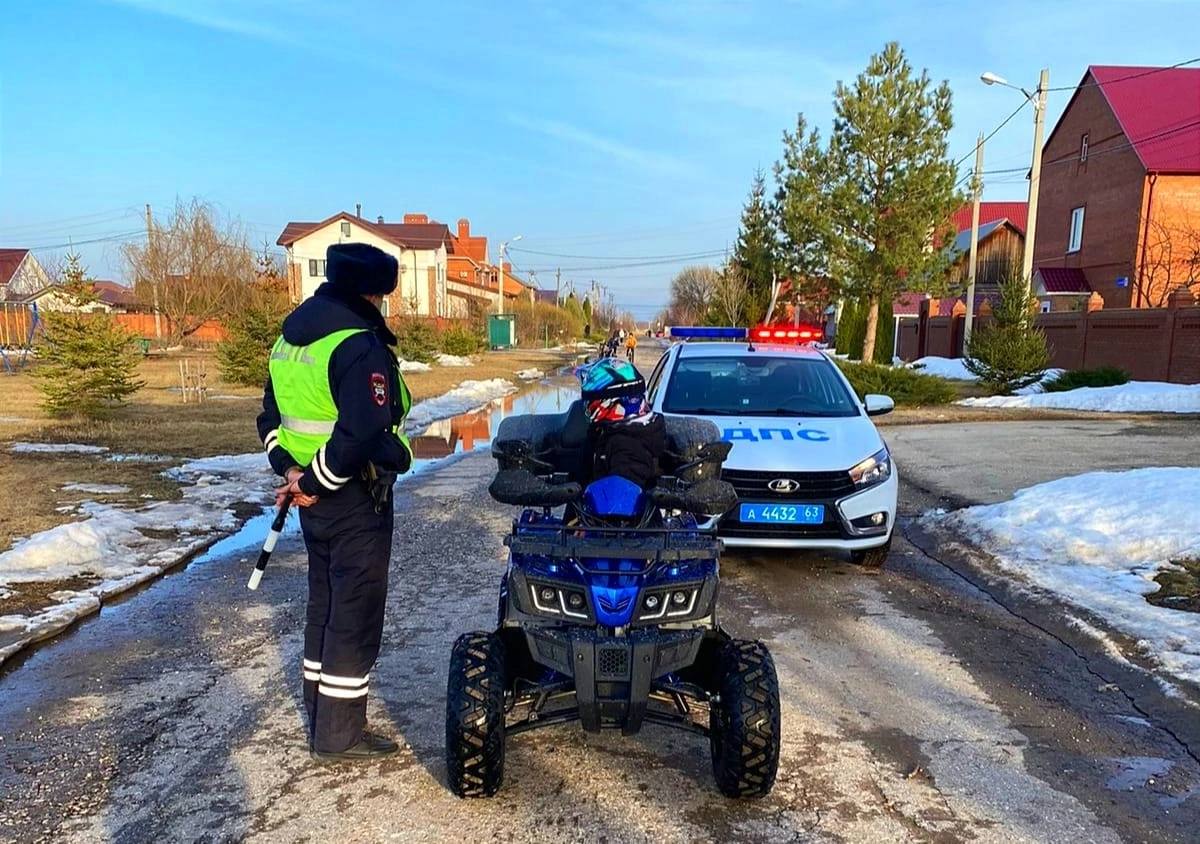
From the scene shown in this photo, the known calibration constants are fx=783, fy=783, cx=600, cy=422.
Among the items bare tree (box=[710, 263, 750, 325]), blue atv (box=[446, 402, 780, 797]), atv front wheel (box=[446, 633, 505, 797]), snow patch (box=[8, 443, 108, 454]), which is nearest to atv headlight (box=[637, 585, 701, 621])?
blue atv (box=[446, 402, 780, 797])

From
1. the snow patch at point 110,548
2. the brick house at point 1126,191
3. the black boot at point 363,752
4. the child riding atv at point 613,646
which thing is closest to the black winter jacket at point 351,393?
the child riding atv at point 613,646

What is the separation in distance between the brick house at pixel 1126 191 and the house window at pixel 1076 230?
42 mm

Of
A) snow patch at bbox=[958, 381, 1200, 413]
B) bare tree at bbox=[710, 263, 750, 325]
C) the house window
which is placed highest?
the house window

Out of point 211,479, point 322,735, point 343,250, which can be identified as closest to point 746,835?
point 322,735

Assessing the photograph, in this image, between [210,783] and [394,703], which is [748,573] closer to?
[394,703]

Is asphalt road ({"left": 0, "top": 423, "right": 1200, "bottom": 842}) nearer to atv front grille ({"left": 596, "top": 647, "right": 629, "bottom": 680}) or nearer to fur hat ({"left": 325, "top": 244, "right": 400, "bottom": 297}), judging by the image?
atv front grille ({"left": 596, "top": 647, "right": 629, "bottom": 680})

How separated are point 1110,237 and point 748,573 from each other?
3198 cm

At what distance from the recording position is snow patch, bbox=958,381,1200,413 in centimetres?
1675

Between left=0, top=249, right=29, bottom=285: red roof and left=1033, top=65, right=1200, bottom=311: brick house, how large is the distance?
66.2 m

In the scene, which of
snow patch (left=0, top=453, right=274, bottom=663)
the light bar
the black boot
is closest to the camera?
the black boot

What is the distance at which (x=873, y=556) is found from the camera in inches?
227

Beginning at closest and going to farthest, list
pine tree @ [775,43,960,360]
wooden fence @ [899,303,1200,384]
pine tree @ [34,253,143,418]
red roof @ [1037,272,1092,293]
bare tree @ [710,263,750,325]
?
pine tree @ [34,253,143,418] < wooden fence @ [899,303,1200,384] < pine tree @ [775,43,960,360] < red roof @ [1037,272,1092,293] < bare tree @ [710,263,750,325]

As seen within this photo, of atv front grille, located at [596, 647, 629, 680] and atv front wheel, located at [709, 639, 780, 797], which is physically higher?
atv front grille, located at [596, 647, 629, 680]

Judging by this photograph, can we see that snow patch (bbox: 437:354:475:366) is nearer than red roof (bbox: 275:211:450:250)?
Yes
